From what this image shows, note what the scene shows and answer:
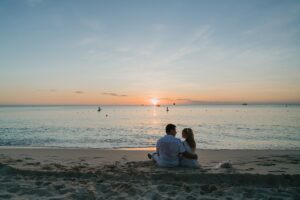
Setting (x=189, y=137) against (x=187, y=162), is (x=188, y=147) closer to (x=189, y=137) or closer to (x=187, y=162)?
(x=189, y=137)

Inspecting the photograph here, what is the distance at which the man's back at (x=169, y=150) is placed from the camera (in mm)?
8414

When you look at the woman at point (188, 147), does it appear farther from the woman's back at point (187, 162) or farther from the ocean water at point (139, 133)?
the ocean water at point (139, 133)

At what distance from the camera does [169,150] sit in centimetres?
855

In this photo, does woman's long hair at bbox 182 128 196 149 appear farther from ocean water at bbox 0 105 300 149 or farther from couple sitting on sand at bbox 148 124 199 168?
ocean water at bbox 0 105 300 149

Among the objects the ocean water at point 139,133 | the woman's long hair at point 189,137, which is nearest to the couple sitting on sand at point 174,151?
the woman's long hair at point 189,137

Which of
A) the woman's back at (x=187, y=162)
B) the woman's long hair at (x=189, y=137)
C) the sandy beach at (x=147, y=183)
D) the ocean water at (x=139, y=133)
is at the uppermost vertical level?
the woman's long hair at (x=189, y=137)

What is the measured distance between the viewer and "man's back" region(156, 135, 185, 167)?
8.41 meters

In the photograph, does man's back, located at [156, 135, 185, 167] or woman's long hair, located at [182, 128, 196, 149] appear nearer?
man's back, located at [156, 135, 185, 167]

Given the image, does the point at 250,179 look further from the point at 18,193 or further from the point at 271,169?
the point at 18,193

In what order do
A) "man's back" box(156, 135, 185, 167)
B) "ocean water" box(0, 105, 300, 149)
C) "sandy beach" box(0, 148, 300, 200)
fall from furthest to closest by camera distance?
"ocean water" box(0, 105, 300, 149)
"man's back" box(156, 135, 185, 167)
"sandy beach" box(0, 148, 300, 200)

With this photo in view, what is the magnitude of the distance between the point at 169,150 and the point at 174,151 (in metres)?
0.16

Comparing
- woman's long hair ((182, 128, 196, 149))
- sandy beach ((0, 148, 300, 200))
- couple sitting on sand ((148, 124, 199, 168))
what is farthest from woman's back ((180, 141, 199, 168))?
sandy beach ((0, 148, 300, 200))

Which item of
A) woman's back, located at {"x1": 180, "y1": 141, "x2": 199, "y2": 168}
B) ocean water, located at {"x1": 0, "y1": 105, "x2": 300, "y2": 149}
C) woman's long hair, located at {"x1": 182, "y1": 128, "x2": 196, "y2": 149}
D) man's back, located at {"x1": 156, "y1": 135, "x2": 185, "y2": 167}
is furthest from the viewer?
ocean water, located at {"x1": 0, "y1": 105, "x2": 300, "y2": 149}

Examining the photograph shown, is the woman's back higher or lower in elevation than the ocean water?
higher
